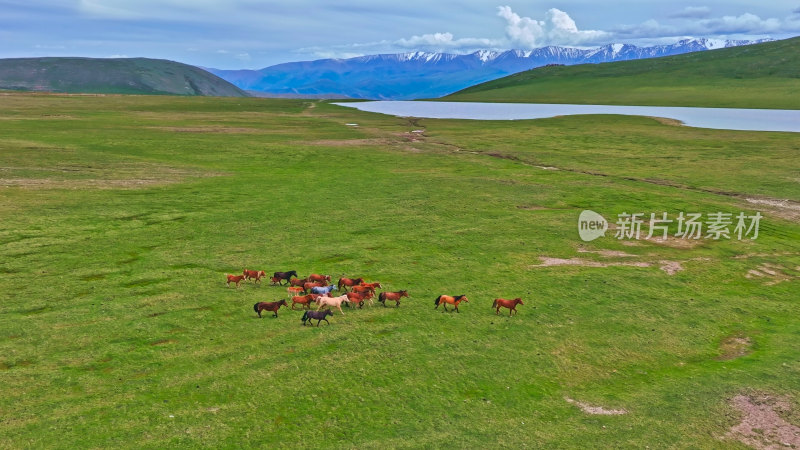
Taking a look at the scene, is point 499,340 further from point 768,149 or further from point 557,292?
point 768,149

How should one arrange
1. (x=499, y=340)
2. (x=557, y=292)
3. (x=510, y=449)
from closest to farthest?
1. (x=510, y=449)
2. (x=499, y=340)
3. (x=557, y=292)

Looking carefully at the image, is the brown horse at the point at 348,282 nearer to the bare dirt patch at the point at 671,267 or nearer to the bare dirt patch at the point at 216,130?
the bare dirt patch at the point at 671,267

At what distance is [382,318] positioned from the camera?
22.6 metres

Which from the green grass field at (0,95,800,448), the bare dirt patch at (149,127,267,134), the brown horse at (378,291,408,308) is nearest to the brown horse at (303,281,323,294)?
the green grass field at (0,95,800,448)

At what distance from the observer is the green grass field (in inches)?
607

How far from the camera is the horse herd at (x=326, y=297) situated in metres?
22.3

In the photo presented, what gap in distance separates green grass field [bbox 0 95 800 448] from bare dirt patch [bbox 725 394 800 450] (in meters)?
0.41

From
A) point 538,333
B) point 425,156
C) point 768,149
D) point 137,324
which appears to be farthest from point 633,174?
point 137,324

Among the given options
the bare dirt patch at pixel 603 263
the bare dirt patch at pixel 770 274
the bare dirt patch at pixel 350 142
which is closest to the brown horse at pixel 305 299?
the bare dirt patch at pixel 603 263

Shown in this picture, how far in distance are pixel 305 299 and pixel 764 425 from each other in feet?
57.2

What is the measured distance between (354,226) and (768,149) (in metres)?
78.2

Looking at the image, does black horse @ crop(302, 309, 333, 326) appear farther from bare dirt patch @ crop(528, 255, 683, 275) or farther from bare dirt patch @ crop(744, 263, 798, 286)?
bare dirt patch @ crop(744, 263, 798, 286)

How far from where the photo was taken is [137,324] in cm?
2119

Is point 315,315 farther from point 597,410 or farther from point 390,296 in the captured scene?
point 597,410
